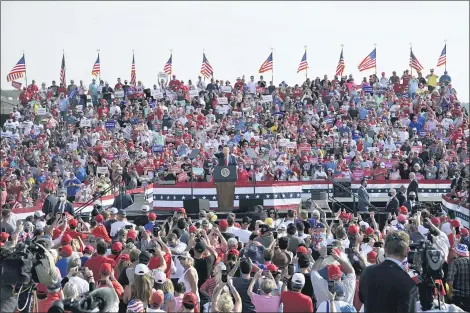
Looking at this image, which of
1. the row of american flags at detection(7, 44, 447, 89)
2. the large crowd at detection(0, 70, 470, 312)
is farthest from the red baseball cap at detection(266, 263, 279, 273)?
the row of american flags at detection(7, 44, 447, 89)

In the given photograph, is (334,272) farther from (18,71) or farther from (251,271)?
(18,71)

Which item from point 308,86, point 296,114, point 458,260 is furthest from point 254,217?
point 308,86

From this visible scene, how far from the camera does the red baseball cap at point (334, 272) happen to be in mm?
8766

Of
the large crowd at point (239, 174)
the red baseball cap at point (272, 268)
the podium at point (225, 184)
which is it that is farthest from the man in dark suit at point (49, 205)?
the red baseball cap at point (272, 268)

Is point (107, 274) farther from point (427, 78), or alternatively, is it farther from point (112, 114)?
point (427, 78)

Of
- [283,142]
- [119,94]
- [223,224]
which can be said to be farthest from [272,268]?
[119,94]

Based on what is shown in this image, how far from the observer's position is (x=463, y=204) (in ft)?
69.8

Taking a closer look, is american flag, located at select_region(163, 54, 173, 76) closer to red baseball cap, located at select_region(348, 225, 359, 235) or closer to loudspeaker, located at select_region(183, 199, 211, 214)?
loudspeaker, located at select_region(183, 199, 211, 214)

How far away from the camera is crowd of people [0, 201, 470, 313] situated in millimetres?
7367

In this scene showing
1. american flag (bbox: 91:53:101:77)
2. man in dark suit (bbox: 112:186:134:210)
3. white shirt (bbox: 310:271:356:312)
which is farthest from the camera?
american flag (bbox: 91:53:101:77)

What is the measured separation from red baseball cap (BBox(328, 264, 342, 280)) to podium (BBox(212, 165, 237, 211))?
531 inches

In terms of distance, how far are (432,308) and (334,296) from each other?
3.96 ft

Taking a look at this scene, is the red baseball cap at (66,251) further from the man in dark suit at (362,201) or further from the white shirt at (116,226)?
the man in dark suit at (362,201)

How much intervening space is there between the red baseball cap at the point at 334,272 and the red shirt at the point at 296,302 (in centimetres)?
56
